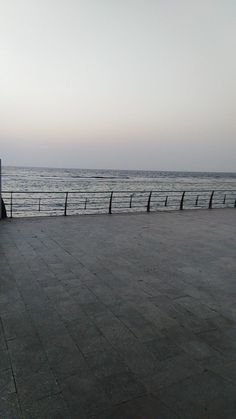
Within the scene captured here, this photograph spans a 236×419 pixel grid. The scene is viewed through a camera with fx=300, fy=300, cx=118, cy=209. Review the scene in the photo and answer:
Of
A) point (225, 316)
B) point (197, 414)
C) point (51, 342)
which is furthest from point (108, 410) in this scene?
point (225, 316)

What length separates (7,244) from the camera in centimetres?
835

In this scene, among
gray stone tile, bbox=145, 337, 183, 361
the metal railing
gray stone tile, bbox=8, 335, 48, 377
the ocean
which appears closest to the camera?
gray stone tile, bbox=8, 335, 48, 377

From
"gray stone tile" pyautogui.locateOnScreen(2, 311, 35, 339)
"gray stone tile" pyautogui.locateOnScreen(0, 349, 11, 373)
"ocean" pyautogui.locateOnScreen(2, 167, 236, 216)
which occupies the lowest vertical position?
"ocean" pyautogui.locateOnScreen(2, 167, 236, 216)

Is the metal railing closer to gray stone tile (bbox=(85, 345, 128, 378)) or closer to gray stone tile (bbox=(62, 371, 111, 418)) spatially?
gray stone tile (bbox=(85, 345, 128, 378))

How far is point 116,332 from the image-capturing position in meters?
4.07

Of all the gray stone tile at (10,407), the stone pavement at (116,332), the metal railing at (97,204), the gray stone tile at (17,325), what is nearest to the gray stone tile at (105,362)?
the stone pavement at (116,332)

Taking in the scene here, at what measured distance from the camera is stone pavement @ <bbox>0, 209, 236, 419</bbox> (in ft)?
9.35

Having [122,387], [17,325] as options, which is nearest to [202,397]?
[122,387]

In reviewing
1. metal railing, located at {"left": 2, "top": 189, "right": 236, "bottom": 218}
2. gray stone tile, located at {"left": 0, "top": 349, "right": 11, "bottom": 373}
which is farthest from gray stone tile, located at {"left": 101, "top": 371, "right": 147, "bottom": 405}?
metal railing, located at {"left": 2, "top": 189, "right": 236, "bottom": 218}

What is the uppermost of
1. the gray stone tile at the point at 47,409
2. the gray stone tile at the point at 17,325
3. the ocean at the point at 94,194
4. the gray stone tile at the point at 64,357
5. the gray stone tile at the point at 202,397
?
the gray stone tile at the point at 202,397

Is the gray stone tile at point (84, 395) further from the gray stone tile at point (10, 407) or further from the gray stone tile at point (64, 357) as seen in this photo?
the gray stone tile at point (10, 407)

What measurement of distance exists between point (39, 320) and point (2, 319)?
526 millimetres

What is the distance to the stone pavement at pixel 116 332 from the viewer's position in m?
2.85

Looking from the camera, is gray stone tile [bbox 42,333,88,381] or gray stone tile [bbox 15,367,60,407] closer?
gray stone tile [bbox 15,367,60,407]
